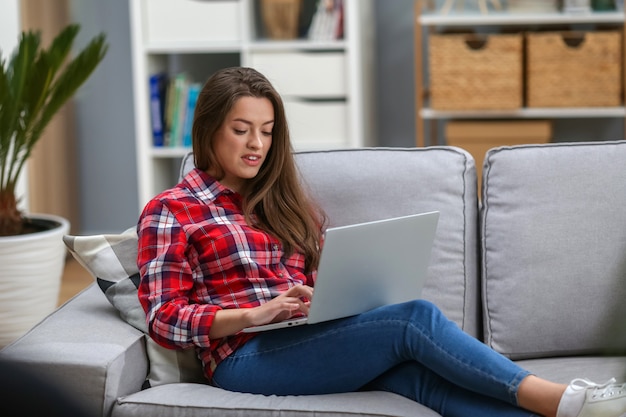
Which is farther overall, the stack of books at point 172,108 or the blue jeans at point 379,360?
the stack of books at point 172,108

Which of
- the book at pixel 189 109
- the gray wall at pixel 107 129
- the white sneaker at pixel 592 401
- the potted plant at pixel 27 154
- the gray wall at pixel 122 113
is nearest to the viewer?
the white sneaker at pixel 592 401

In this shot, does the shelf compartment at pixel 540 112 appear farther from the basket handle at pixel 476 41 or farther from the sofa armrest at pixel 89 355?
the sofa armrest at pixel 89 355

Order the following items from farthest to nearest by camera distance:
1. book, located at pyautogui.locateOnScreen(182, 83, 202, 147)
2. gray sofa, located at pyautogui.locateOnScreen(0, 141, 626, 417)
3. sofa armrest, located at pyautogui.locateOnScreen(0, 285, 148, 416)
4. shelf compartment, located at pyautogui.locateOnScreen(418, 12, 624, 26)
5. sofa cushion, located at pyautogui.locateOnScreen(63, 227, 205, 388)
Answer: book, located at pyautogui.locateOnScreen(182, 83, 202, 147), shelf compartment, located at pyautogui.locateOnScreen(418, 12, 624, 26), gray sofa, located at pyautogui.locateOnScreen(0, 141, 626, 417), sofa cushion, located at pyautogui.locateOnScreen(63, 227, 205, 388), sofa armrest, located at pyautogui.locateOnScreen(0, 285, 148, 416)

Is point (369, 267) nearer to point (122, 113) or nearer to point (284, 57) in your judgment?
point (284, 57)

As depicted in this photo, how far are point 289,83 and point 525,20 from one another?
88cm

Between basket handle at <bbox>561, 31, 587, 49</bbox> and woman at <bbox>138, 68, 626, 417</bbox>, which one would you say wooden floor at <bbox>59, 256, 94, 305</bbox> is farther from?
basket handle at <bbox>561, 31, 587, 49</bbox>

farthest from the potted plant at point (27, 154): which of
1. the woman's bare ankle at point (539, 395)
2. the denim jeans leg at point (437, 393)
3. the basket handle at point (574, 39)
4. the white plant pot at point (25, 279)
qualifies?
the basket handle at point (574, 39)

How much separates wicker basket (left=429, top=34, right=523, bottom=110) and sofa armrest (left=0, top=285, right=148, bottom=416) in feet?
6.35

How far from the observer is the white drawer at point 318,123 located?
3523 mm

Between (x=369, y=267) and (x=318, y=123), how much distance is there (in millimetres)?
1973

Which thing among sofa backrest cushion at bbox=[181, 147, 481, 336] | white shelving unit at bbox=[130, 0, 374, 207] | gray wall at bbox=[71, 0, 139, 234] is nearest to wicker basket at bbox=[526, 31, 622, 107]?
white shelving unit at bbox=[130, 0, 374, 207]

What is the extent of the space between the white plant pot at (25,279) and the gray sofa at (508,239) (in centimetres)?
64

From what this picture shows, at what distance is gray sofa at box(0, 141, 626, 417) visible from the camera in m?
1.88

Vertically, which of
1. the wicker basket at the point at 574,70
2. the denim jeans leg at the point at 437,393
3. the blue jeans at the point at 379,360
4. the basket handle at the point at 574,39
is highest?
the basket handle at the point at 574,39
